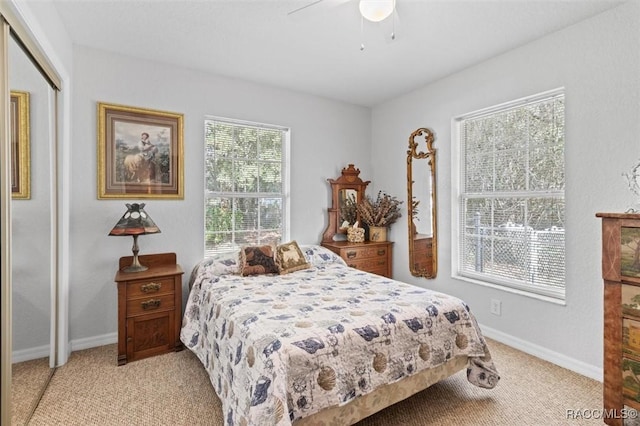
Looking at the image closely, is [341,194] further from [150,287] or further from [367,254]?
[150,287]

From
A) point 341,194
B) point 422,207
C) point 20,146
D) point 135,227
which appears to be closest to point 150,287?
point 135,227

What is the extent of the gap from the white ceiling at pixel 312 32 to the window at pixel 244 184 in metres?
0.63

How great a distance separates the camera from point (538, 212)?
2758 mm

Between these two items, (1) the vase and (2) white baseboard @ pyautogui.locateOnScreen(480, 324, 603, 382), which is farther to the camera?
(1) the vase

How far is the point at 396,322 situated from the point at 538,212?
1.79 meters

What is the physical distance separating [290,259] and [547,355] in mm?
2270

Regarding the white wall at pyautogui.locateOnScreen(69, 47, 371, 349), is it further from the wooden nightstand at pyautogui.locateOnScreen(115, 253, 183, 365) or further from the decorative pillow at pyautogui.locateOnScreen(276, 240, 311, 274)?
the decorative pillow at pyautogui.locateOnScreen(276, 240, 311, 274)

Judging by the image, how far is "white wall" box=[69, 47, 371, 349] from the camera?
9.05 feet

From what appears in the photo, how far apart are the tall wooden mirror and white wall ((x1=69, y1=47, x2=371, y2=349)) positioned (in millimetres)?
89

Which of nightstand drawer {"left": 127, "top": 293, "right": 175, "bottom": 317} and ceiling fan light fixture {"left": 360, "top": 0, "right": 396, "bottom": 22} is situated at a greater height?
ceiling fan light fixture {"left": 360, "top": 0, "right": 396, "bottom": 22}

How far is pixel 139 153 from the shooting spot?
2.98m

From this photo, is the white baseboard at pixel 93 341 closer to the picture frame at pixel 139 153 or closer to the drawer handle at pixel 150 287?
the drawer handle at pixel 150 287

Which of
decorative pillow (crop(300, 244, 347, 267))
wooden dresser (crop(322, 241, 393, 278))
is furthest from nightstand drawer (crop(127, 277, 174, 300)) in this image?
wooden dresser (crop(322, 241, 393, 278))

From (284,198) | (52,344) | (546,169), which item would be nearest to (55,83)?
(52,344)
